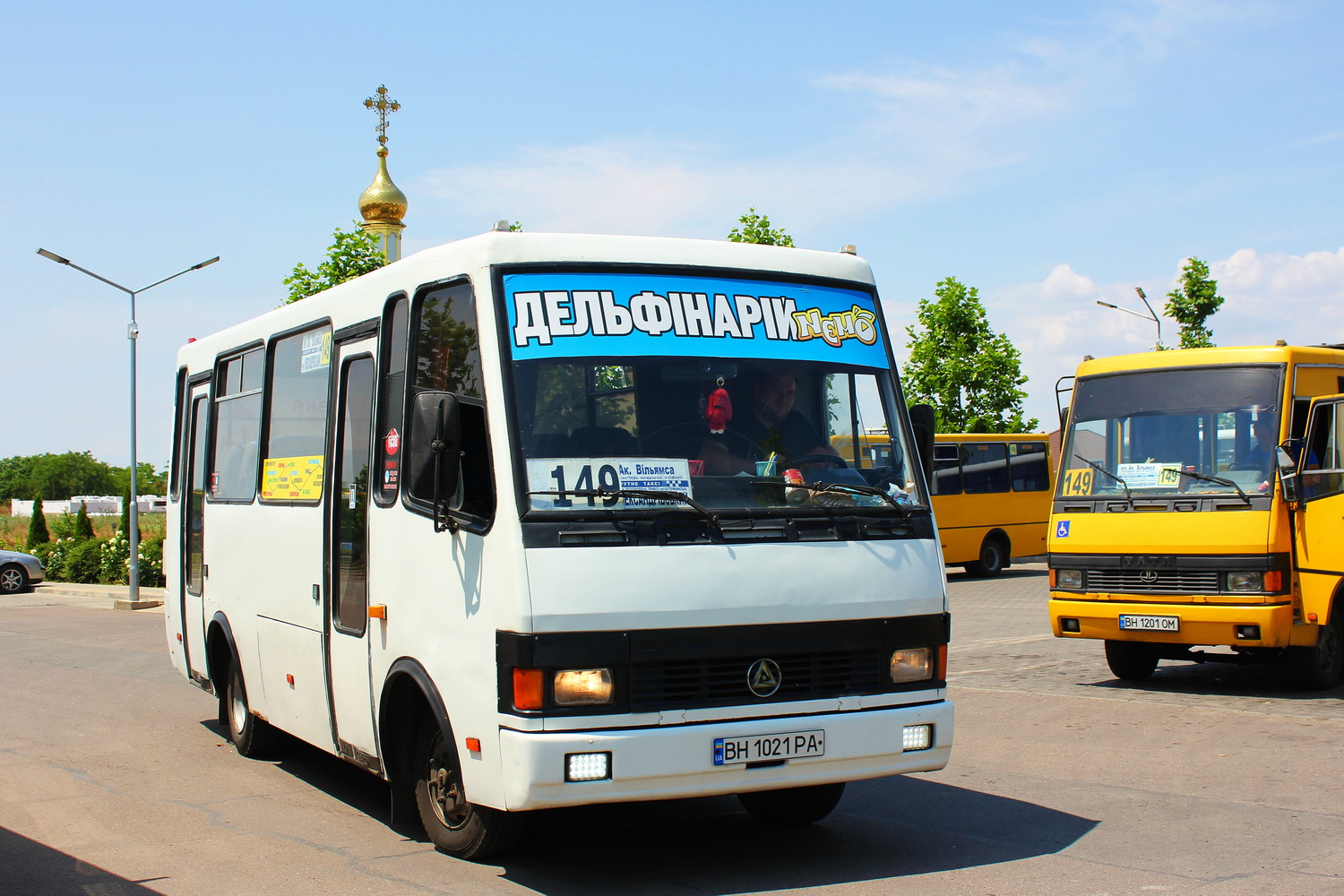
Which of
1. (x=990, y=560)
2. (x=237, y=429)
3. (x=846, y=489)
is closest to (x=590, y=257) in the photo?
(x=846, y=489)

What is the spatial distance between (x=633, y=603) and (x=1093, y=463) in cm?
784

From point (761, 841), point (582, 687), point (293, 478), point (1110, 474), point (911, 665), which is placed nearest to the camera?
point (582, 687)

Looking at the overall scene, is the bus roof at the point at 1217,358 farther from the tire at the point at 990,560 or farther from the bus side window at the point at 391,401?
the tire at the point at 990,560

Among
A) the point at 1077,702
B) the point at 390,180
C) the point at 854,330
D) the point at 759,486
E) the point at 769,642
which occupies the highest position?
the point at 390,180

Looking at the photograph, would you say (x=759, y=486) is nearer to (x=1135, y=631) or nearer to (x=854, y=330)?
(x=854, y=330)

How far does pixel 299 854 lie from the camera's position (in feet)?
22.3

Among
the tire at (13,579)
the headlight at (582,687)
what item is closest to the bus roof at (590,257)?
the headlight at (582,687)

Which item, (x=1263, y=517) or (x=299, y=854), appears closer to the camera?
(x=299, y=854)

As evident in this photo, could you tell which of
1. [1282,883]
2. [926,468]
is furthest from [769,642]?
[1282,883]

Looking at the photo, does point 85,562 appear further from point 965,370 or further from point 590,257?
point 590,257

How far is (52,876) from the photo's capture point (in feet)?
21.1

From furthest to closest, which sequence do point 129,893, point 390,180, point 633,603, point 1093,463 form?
point 390,180
point 1093,463
point 129,893
point 633,603

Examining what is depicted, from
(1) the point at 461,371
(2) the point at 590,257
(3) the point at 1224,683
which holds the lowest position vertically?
(3) the point at 1224,683

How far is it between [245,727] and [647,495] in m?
5.07
